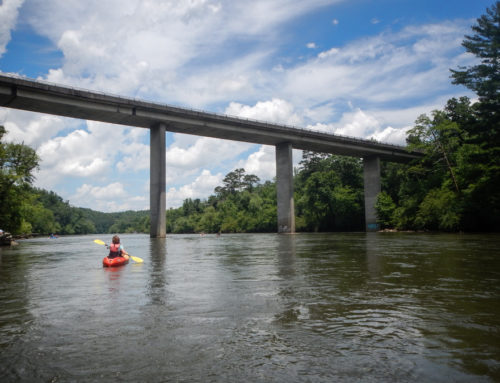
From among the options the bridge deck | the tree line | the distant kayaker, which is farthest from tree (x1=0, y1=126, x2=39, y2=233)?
the distant kayaker

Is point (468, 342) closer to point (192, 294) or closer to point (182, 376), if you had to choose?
point (182, 376)

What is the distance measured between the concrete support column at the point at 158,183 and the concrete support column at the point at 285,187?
1938 cm

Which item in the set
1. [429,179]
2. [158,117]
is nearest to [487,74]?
[429,179]

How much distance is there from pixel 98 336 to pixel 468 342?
4.21 metres

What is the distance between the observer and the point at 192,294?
7.43 meters

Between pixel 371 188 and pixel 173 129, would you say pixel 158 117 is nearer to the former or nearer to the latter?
pixel 173 129

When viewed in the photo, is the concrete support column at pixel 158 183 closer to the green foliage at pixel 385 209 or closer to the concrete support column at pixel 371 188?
the green foliage at pixel 385 209

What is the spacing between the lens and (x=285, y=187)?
192 feet

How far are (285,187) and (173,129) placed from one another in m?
19.3

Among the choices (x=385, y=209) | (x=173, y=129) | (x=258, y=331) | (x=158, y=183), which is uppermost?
(x=173, y=129)

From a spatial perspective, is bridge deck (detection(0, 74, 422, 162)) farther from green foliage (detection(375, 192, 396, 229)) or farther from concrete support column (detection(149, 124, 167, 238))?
green foliage (detection(375, 192, 396, 229))

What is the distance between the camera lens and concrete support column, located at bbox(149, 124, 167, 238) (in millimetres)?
46594

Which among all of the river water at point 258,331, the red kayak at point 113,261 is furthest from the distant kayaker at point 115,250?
the river water at point 258,331

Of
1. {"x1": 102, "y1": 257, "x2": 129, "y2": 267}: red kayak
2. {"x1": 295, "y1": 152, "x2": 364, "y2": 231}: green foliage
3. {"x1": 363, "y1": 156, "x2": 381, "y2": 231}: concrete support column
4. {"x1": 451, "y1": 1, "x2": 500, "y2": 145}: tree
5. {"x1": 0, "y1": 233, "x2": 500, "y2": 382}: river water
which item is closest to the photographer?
{"x1": 0, "y1": 233, "x2": 500, "y2": 382}: river water
